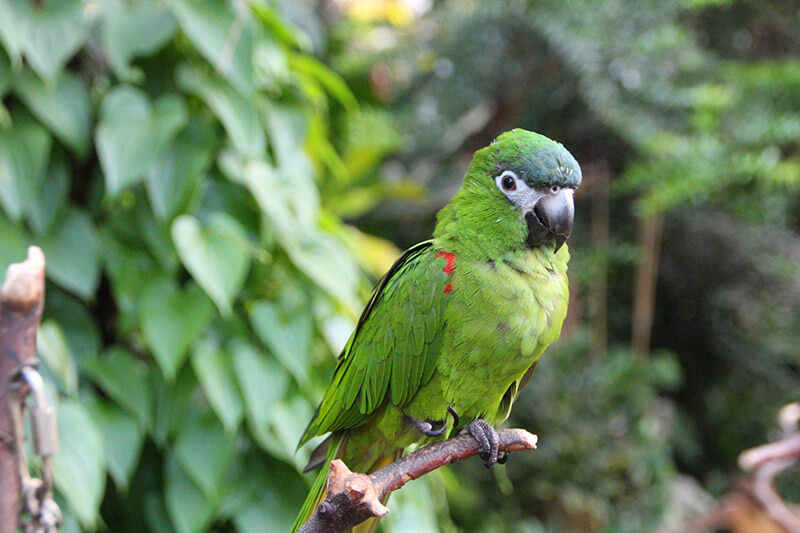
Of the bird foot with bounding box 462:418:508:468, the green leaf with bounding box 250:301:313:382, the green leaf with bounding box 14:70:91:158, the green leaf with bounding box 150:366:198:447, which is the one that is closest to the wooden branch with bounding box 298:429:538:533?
the bird foot with bounding box 462:418:508:468

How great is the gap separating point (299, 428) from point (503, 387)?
1.86 feet

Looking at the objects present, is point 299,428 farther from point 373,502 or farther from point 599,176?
point 599,176

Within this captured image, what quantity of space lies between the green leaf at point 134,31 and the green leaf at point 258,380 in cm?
58

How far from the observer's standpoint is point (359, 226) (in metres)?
2.52

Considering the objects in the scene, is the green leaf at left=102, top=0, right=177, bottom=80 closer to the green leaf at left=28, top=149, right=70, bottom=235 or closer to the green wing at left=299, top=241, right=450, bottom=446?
the green leaf at left=28, top=149, right=70, bottom=235

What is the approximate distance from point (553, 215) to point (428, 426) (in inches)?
13.1

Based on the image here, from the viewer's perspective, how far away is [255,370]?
4.10ft

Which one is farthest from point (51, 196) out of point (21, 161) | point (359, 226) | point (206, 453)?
point (359, 226)

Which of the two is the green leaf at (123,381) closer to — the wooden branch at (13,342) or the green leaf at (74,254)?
the green leaf at (74,254)

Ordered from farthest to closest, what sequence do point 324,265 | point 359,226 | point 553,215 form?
point 359,226 → point 324,265 → point 553,215

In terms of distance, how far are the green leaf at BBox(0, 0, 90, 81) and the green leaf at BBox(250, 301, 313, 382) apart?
23.0 inches

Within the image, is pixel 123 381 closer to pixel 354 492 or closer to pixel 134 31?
pixel 134 31

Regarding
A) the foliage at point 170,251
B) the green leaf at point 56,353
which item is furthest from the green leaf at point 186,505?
the green leaf at point 56,353

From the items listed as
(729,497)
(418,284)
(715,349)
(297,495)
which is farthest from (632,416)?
(418,284)
